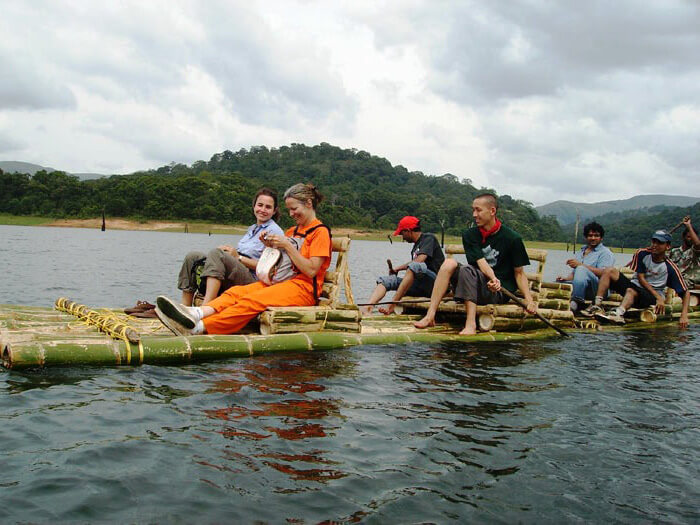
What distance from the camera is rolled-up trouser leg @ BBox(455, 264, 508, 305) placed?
936 centimetres

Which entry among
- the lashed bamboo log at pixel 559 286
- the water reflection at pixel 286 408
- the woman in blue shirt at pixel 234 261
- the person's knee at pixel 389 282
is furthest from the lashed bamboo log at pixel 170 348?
the lashed bamboo log at pixel 559 286

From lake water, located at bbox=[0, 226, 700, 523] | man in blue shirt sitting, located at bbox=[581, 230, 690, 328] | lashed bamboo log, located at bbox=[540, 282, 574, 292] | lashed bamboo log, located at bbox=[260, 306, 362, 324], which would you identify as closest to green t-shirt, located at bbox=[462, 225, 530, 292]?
lake water, located at bbox=[0, 226, 700, 523]

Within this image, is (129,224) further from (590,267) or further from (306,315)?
(306,315)

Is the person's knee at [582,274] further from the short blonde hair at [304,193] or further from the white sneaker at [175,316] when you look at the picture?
the white sneaker at [175,316]

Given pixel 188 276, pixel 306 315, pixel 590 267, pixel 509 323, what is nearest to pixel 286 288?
pixel 306 315

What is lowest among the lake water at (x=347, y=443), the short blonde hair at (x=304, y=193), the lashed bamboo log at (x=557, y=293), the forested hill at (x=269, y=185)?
the lake water at (x=347, y=443)

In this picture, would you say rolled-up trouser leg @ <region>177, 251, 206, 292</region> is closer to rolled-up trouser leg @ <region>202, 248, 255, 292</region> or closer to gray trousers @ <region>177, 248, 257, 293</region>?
gray trousers @ <region>177, 248, 257, 293</region>

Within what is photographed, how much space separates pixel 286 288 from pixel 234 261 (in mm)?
908

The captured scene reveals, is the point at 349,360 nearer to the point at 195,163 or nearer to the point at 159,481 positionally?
the point at 159,481

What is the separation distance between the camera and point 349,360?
775 cm

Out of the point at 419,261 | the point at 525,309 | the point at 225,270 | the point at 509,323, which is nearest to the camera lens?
the point at 225,270

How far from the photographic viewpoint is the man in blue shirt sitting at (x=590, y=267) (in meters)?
12.5

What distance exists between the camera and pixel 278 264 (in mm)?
7902

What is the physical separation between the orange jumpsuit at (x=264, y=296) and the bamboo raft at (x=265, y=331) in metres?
0.17
